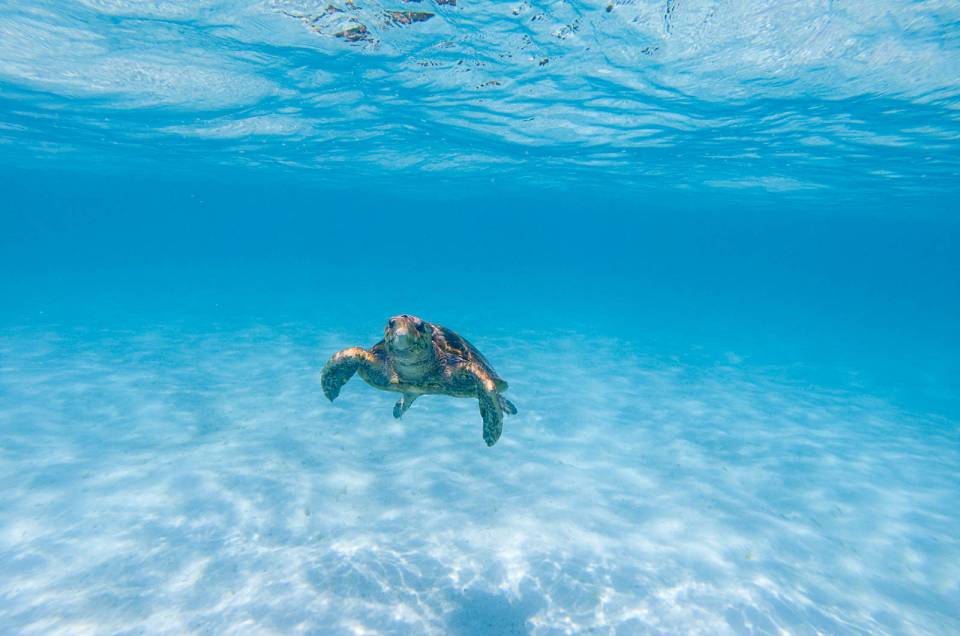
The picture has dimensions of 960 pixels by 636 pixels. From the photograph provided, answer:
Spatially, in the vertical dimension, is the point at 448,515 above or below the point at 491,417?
below

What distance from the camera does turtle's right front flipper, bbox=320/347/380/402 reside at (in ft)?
25.8

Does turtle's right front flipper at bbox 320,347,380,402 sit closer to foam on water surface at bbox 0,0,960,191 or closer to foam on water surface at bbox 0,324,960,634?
foam on water surface at bbox 0,324,960,634

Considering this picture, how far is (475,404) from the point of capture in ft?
50.6

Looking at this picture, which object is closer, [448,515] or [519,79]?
[448,515]

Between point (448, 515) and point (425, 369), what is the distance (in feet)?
9.42

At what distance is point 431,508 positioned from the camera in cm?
885

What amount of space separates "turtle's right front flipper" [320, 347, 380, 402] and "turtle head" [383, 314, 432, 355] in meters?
1.18

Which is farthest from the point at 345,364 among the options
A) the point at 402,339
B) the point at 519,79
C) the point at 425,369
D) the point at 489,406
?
the point at 519,79

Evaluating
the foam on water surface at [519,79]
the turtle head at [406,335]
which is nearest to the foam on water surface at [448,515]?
the turtle head at [406,335]

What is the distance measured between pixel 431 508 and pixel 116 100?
23.3 metres

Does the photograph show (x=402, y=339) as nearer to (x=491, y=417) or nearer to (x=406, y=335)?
(x=406, y=335)

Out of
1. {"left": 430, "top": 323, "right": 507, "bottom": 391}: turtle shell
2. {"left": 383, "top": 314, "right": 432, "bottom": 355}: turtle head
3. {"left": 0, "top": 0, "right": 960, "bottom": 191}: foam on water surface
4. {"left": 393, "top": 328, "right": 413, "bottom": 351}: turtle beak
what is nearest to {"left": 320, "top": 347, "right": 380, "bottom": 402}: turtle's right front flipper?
{"left": 430, "top": 323, "right": 507, "bottom": 391}: turtle shell

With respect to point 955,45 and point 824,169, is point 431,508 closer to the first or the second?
point 955,45

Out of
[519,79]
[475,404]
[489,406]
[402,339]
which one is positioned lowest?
[475,404]
